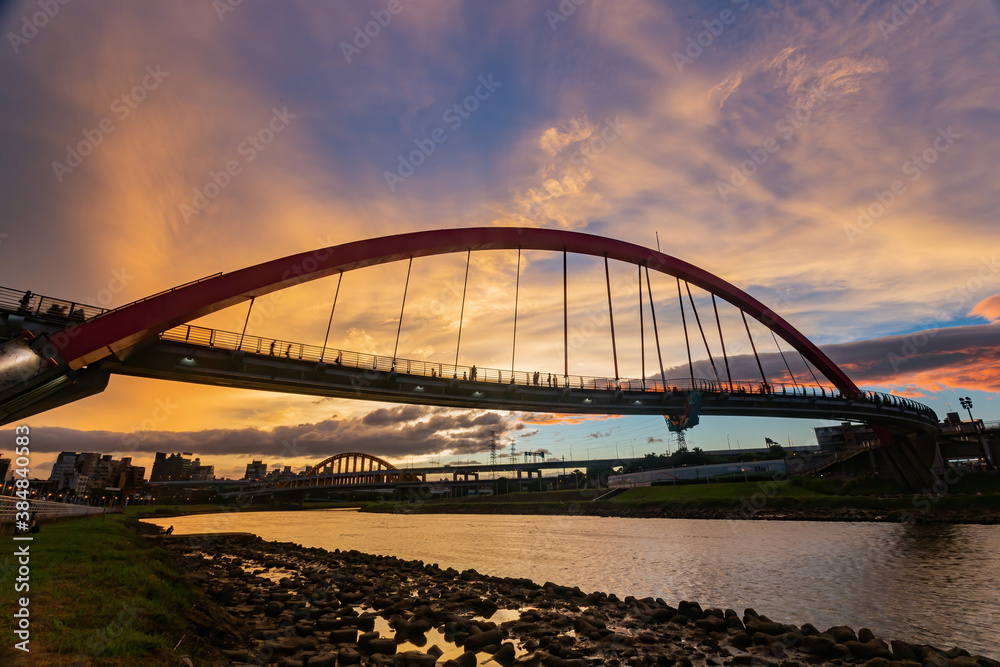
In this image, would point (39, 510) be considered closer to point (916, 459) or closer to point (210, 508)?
point (916, 459)

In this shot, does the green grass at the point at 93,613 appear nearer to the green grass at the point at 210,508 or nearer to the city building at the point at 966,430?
the city building at the point at 966,430

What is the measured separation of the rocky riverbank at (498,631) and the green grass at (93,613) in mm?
1092

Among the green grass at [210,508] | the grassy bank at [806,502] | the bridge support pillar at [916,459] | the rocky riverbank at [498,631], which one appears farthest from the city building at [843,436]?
the green grass at [210,508]

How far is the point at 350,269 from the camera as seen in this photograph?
32.0 meters

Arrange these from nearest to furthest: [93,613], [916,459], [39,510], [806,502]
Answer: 1. [93,613]
2. [39,510]
3. [806,502]
4. [916,459]

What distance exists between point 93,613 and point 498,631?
730 cm

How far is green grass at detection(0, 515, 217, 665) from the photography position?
5.62m

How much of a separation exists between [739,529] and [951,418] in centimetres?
9067

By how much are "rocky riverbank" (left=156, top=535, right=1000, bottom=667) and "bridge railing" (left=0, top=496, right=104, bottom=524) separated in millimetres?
8984

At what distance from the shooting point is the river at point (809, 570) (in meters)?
11.1

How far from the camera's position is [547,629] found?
10.4 m

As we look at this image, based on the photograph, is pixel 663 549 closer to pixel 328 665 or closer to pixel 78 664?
pixel 328 665

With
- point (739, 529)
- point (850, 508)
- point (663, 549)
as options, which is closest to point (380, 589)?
point (663, 549)

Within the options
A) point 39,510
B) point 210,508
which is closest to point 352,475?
point 210,508
